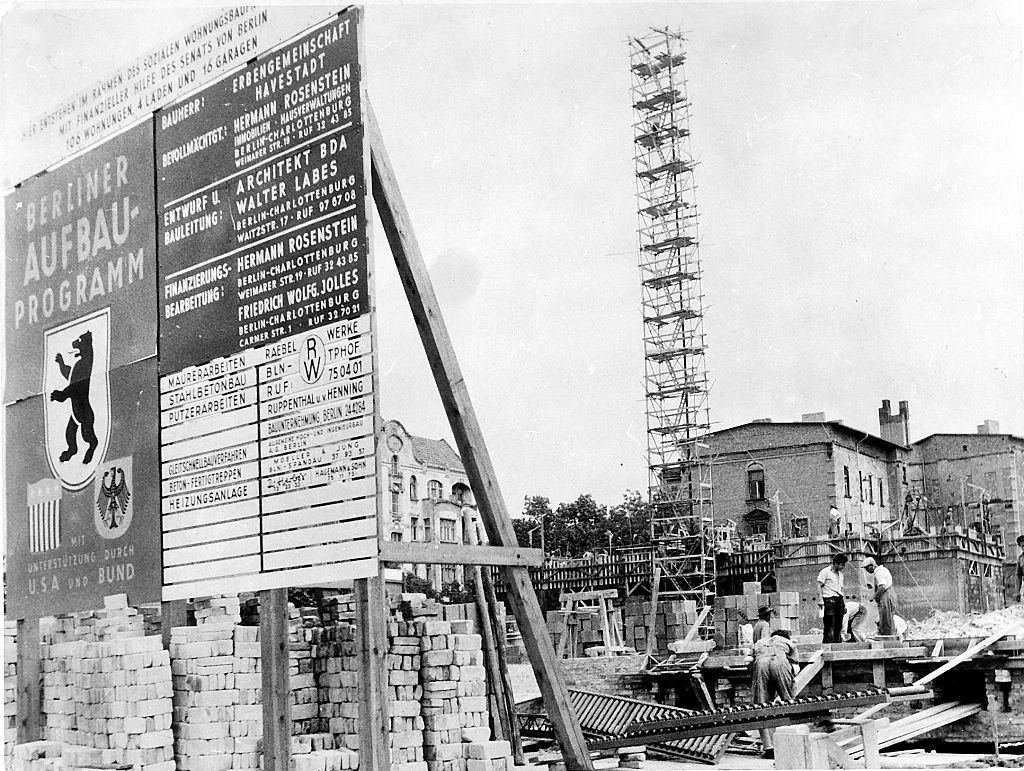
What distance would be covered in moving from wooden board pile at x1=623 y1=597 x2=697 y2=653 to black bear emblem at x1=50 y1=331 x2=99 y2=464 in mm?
4615

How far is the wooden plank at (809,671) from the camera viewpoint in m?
10.1

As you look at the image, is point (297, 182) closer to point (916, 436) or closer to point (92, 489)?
point (92, 489)

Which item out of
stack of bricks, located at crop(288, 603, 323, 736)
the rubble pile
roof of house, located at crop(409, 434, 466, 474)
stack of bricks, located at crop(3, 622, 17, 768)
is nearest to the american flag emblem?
stack of bricks, located at crop(3, 622, 17, 768)

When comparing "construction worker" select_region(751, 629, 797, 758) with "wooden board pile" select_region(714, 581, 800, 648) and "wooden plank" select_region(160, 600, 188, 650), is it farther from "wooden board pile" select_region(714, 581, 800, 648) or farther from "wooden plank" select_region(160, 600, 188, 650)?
"wooden plank" select_region(160, 600, 188, 650)

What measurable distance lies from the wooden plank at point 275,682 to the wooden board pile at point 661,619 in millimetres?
2812

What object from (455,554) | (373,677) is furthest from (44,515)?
(455,554)

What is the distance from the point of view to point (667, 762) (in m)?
10.4

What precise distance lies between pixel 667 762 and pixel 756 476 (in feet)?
8.45

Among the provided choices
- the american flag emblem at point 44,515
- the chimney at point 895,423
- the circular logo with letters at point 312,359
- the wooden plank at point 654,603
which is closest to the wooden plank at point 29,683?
the american flag emblem at point 44,515

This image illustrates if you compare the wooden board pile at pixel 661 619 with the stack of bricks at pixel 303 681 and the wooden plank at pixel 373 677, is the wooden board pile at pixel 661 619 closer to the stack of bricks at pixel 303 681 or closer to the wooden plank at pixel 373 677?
the stack of bricks at pixel 303 681

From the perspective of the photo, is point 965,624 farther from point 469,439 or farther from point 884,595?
point 469,439

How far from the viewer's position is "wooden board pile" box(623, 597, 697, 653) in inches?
398

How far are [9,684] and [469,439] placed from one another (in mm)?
5283

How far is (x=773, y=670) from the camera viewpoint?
10148 mm
